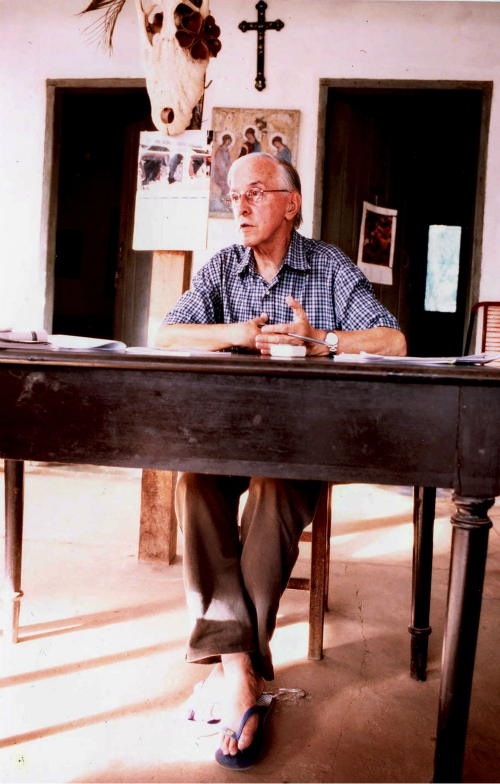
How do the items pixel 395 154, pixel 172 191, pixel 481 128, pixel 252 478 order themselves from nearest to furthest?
pixel 252 478 → pixel 172 191 → pixel 481 128 → pixel 395 154

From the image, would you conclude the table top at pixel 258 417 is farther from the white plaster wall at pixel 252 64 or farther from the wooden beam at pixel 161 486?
the white plaster wall at pixel 252 64

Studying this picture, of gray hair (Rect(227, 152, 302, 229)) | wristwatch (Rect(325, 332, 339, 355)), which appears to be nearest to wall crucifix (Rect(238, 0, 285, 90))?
gray hair (Rect(227, 152, 302, 229))

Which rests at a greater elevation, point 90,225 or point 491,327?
point 90,225

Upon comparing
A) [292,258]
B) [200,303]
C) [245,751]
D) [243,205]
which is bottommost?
[245,751]

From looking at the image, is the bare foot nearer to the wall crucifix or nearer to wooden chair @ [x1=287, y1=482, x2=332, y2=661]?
wooden chair @ [x1=287, y1=482, x2=332, y2=661]

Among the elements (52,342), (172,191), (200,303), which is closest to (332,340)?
(200,303)

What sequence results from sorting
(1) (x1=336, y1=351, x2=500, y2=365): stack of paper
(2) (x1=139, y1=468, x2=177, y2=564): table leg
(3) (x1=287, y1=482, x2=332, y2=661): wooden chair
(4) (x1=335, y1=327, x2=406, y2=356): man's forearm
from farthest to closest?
(2) (x1=139, y1=468, x2=177, y2=564): table leg → (4) (x1=335, y1=327, x2=406, y2=356): man's forearm → (3) (x1=287, y1=482, x2=332, y2=661): wooden chair → (1) (x1=336, y1=351, x2=500, y2=365): stack of paper

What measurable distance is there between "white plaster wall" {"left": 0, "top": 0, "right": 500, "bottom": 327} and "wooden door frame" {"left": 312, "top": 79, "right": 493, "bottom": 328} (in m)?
0.04

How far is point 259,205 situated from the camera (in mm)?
1990

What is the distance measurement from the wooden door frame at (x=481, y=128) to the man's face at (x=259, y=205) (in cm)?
197

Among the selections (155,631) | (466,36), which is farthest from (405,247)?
(155,631)

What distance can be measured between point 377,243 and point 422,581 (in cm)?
304

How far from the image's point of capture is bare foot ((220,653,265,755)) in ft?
4.20

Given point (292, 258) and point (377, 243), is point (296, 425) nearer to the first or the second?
point (292, 258)
